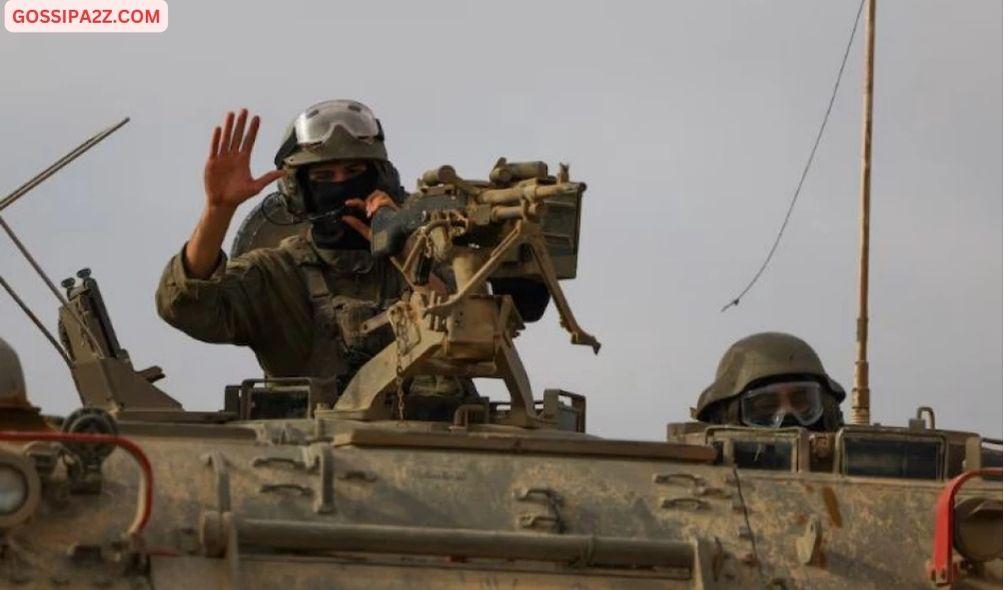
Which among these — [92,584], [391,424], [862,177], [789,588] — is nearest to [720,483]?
[789,588]

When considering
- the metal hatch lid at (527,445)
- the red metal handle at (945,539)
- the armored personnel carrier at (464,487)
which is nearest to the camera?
the armored personnel carrier at (464,487)

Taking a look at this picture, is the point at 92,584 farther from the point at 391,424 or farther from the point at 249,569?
the point at 391,424

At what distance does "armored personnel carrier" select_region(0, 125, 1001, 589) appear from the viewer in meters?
13.6

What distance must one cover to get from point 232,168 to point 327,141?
1277mm

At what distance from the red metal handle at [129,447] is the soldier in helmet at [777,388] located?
7.20 metres

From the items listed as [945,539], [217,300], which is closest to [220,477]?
[945,539]

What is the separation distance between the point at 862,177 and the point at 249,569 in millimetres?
14649

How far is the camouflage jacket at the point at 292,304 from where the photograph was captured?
723 inches

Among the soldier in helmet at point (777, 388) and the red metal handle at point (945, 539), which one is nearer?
the red metal handle at point (945, 539)

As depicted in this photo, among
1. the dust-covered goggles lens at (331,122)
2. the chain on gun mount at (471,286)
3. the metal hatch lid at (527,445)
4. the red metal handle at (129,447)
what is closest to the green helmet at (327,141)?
the dust-covered goggles lens at (331,122)

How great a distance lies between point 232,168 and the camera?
18.1 m

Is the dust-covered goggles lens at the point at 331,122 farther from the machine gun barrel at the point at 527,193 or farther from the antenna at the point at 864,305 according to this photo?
the antenna at the point at 864,305

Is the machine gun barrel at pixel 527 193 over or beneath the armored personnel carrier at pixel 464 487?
over

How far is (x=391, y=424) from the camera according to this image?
1596 centimetres
